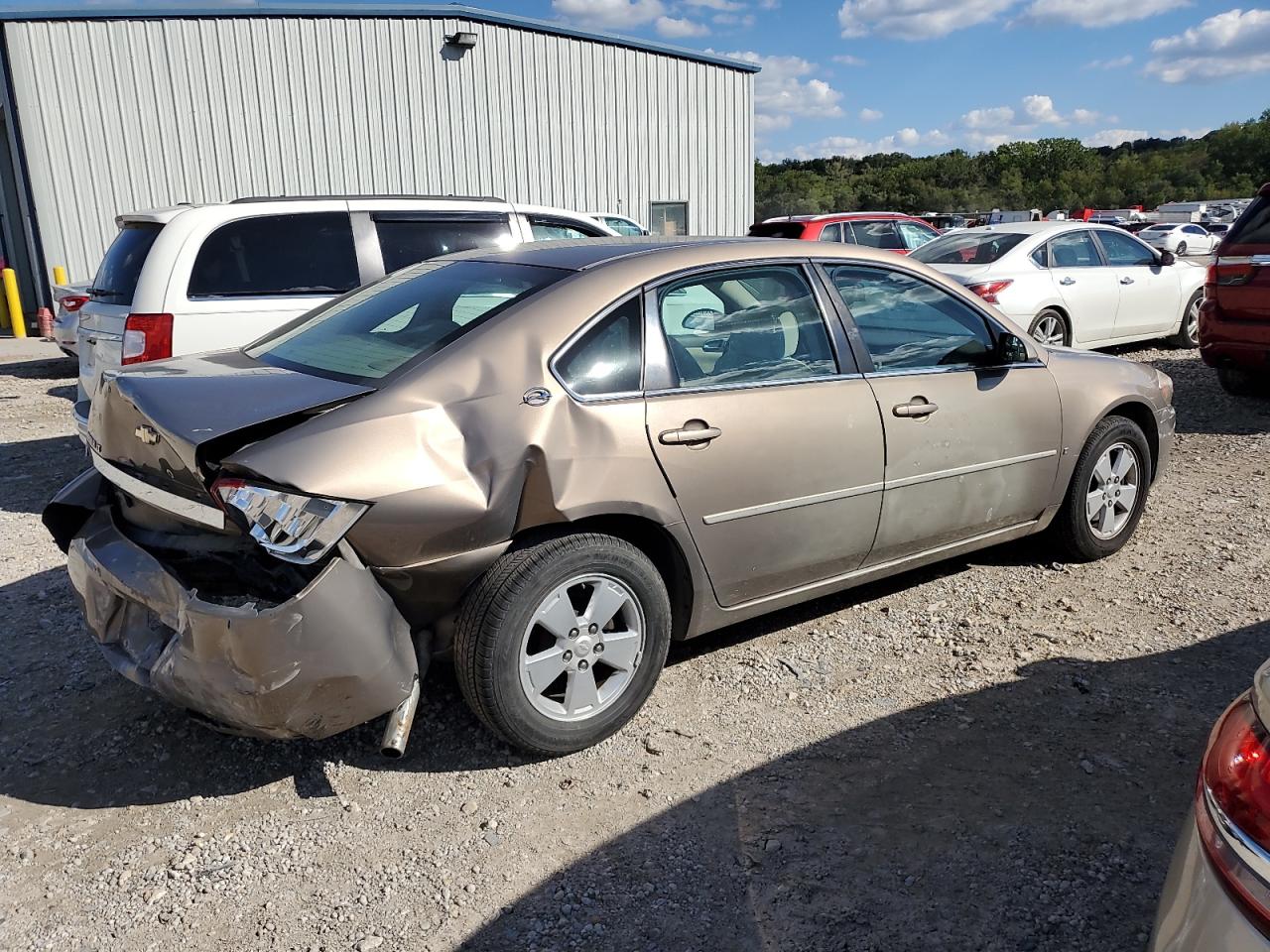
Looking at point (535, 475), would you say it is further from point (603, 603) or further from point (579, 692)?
point (579, 692)

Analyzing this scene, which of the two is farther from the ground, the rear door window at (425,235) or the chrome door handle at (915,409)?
the rear door window at (425,235)

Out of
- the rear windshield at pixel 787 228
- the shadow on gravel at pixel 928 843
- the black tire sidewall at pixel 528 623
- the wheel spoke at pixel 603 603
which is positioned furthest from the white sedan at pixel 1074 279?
the wheel spoke at pixel 603 603

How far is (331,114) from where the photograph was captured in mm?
16109

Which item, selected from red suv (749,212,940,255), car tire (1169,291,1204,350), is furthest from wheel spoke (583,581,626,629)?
red suv (749,212,940,255)

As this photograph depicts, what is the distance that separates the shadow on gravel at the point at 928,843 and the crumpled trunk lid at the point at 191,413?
4.87 ft

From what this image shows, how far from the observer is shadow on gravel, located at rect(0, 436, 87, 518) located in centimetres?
623

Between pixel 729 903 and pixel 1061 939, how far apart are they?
0.81 metres

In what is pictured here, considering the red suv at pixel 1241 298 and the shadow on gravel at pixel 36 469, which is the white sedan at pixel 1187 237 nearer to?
the red suv at pixel 1241 298

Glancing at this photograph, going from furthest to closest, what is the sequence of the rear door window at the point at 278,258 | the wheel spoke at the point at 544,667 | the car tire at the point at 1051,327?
the car tire at the point at 1051,327
the rear door window at the point at 278,258
the wheel spoke at the point at 544,667

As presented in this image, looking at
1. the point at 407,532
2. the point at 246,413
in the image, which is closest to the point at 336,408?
the point at 246,413

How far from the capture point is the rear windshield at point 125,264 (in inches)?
237

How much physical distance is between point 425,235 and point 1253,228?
6334 millimetres

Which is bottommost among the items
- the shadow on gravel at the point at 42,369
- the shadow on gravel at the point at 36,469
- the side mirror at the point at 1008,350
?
the shadow on gravel at the point at 42,369

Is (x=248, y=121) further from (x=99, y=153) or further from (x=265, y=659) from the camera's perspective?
(x=265, y=659)
